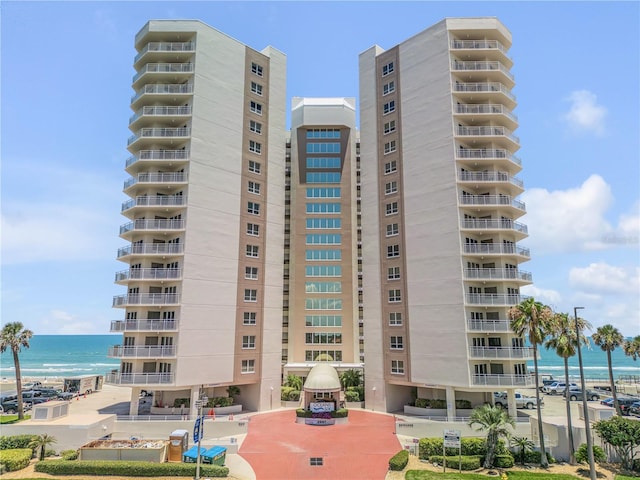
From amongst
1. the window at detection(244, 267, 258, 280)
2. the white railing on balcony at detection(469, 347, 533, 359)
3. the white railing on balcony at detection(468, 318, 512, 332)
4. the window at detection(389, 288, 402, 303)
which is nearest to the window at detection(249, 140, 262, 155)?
the window at detection(244, 267, 258, 280)

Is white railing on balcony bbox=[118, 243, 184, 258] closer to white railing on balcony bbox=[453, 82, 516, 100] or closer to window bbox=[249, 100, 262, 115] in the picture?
window bbox=[249, 100, 262, 115]

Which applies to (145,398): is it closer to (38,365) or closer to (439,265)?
(439,265)

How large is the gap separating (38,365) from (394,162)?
486 feet

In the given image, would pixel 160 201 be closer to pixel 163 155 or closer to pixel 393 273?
pixel 163 155

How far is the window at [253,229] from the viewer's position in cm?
5309

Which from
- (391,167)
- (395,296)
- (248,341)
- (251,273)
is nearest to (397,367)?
(395,296)

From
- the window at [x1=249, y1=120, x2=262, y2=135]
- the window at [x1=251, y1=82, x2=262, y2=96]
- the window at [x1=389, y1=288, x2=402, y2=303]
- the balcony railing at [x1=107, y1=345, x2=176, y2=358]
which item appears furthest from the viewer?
the window at [x1=251, y1=82, x2=262, y2=96]

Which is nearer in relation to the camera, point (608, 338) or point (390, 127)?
point (608, 338)

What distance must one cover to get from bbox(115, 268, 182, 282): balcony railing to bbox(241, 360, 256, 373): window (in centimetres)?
1273

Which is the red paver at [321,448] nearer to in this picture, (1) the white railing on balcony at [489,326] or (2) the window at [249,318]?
(2) the window at [249,318]

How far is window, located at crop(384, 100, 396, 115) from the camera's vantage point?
179ft

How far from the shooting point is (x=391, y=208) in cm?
5281

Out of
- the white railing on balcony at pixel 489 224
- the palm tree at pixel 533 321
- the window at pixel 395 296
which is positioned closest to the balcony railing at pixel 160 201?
the window at pixel 395 296

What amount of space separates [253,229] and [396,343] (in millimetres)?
21980
